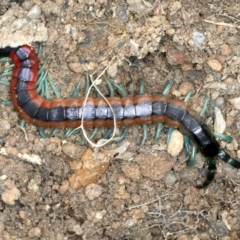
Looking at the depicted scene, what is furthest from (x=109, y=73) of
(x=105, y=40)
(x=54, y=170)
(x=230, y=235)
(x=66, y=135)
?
(x=230, y=235)

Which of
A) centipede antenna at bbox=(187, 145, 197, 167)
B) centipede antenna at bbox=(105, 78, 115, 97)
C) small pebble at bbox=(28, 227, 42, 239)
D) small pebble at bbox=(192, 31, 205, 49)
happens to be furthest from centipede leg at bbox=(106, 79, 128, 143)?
small pebble at bbox=(28, 227, 42, 239)

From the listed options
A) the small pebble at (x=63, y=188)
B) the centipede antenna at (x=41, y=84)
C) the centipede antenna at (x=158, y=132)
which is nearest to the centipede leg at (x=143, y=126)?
the centipede antenna at (x=158, y=132)

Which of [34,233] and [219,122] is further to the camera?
[219,122]

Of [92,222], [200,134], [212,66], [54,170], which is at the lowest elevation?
[92,222]

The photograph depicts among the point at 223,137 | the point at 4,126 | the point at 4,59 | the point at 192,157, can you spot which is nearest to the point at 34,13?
the point at 4,59

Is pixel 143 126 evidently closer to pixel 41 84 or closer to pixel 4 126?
pixel 41 84

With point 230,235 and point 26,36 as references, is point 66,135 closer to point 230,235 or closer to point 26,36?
point 26,36
